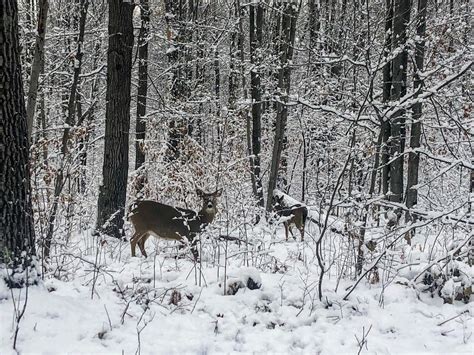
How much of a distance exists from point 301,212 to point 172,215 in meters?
3.86

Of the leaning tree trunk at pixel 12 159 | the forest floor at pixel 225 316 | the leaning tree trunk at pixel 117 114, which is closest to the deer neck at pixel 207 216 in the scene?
the leaning tree trunk at pixel 117 114

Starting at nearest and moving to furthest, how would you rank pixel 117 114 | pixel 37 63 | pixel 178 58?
1. pixel 37 63
2. pixel 117 114
3. pixel 178 58

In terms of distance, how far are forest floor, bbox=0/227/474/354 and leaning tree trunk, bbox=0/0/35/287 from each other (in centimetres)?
27

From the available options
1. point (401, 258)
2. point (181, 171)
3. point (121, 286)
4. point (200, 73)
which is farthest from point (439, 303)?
point (200, 73)

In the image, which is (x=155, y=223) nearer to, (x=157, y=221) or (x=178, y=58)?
(x=157, y=221)

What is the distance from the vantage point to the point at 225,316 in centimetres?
416

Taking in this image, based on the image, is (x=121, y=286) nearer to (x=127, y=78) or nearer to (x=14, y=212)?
(x=14, y=212)

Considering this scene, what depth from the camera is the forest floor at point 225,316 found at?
3463 millimetres

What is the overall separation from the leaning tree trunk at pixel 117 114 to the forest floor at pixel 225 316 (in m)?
3.45

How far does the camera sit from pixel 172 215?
7.66 metres

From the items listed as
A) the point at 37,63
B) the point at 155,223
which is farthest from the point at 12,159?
the point at 155,223

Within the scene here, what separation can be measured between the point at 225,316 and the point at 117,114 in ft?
18.0

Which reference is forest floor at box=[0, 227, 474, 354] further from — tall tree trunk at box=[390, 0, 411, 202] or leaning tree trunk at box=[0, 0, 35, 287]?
tall tree trunk at box=[390, 0, 411, 202]

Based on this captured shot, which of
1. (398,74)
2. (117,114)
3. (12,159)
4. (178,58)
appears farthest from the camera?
(178,58)
